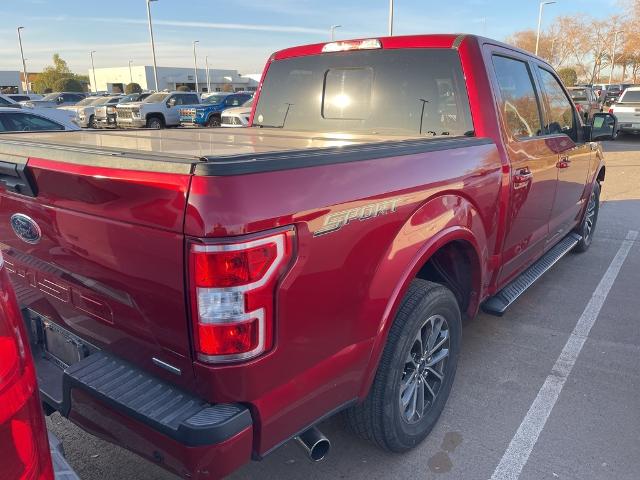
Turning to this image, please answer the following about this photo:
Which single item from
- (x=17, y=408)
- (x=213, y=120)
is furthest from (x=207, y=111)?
(x=17, y=408)

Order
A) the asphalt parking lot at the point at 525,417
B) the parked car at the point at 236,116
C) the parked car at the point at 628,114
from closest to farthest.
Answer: the asphalt parking lot at the point at 525,417, the parked car at the point at 236,116, the parked car at the point at 628,114

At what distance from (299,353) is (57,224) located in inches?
41.3

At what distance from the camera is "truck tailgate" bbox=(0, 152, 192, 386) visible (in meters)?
1.66

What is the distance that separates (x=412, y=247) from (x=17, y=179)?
5.44ft

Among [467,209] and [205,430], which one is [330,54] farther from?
[205,430]

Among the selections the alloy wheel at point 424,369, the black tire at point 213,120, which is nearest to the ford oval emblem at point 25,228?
the alloy wheel at point 424,369

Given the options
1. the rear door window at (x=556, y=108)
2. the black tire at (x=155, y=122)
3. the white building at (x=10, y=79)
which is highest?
the white building at (x=10, y=79)

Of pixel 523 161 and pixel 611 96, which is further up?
pixel 523 161

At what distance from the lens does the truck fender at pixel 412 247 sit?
2152mm

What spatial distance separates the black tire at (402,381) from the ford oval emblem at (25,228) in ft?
5.10

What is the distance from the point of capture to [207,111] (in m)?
22.0

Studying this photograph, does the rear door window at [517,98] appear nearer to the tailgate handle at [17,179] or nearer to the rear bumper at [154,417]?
the rear bumper at [154,417]

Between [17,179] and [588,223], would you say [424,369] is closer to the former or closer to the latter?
[17,179]

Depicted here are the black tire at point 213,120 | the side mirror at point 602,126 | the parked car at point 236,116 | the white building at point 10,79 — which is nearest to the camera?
the side mirror at point 602,126
